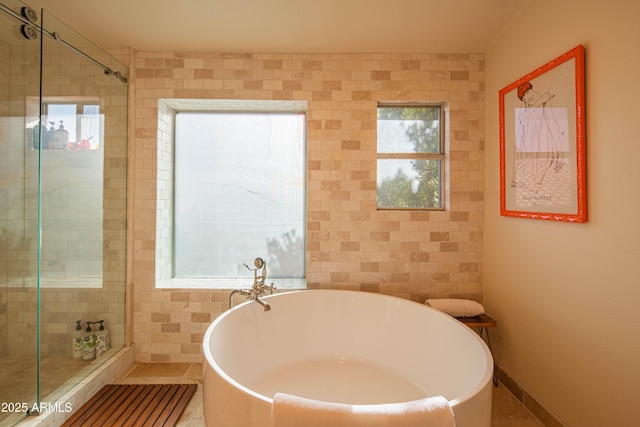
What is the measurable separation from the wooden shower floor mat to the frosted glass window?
0.91 m

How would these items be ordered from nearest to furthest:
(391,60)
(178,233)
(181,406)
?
(181,406), (391,60), (178,233)

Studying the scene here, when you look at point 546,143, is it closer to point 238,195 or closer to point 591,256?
point 591,256

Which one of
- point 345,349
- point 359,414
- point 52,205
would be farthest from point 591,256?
point 52,205

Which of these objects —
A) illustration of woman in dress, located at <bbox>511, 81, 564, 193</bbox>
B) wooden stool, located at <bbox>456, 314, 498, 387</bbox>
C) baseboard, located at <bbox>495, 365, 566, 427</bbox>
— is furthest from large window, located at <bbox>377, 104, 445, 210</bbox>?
baseboard, located at <bbox>495, 365, 566, 427</bbox>

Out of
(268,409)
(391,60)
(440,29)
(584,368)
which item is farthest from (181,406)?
(440,29)

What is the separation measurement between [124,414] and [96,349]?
0.59m

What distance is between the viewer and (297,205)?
2715mm

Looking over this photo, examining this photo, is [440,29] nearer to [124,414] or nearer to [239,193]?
[239,193]

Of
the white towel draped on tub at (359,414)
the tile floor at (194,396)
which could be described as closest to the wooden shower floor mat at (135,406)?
the tile floor at (194,396)

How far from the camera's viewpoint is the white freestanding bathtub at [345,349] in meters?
1.64

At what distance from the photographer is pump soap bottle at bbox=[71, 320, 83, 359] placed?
1969 mm

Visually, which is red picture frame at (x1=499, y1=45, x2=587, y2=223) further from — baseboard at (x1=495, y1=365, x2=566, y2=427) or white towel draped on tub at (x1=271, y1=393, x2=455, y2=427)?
white towel draped on tub at (x1=271, y1=393, x2=455, y2=427)

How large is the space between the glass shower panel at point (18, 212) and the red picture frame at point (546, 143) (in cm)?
290

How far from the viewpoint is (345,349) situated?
216 centimetres
